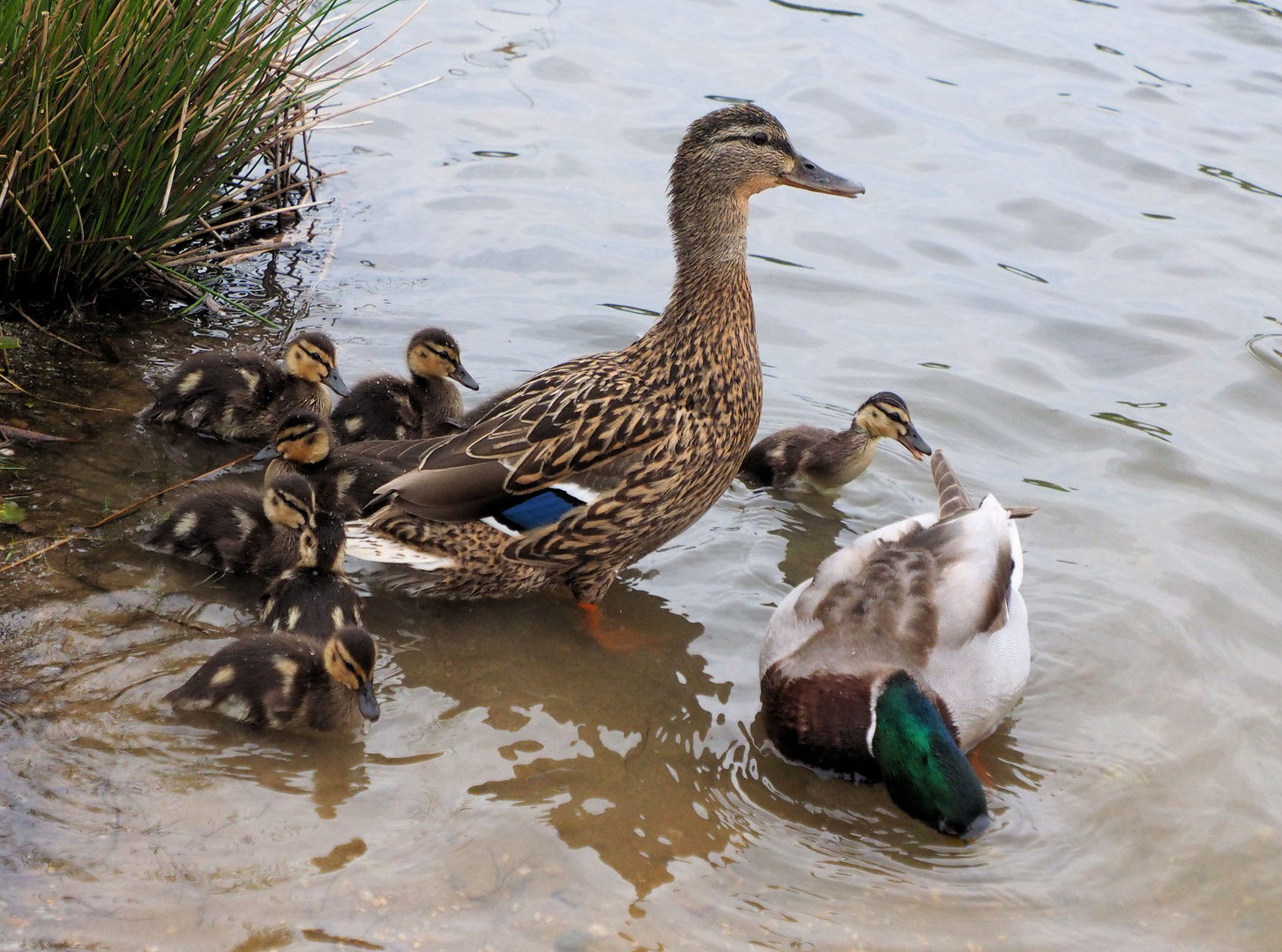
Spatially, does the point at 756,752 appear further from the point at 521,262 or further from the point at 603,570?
the point at 521,262

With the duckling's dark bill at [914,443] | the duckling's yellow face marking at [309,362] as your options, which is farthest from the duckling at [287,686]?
the duckling's dark bill at [914,443]

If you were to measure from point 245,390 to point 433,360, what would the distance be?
59cm

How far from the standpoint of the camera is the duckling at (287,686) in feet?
9.88

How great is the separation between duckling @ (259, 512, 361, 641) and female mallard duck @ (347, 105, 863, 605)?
0.15 metres

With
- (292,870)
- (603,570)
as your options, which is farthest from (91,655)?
(603,570)

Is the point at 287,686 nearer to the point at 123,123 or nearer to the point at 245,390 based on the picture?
the point at 245,390

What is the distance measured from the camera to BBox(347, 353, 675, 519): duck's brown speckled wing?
3.61 m

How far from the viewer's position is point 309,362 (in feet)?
14.3

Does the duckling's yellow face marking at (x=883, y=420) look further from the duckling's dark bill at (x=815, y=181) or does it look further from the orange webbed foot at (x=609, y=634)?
the orange webbed foot at (x=609, y=634)

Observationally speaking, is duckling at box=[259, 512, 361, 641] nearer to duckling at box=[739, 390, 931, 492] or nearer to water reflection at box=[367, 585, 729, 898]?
water reflection at box=[367, 585, 729, 898]

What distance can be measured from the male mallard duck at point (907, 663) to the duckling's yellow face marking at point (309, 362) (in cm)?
170

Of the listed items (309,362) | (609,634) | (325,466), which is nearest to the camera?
(609,634)

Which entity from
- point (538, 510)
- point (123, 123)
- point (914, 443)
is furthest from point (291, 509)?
point (914, 443)

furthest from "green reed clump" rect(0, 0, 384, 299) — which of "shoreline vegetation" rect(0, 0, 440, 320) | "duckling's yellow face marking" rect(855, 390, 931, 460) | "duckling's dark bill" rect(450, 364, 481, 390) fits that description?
"duckling's yellow face marking" rect(855, 390, 931, 460)
